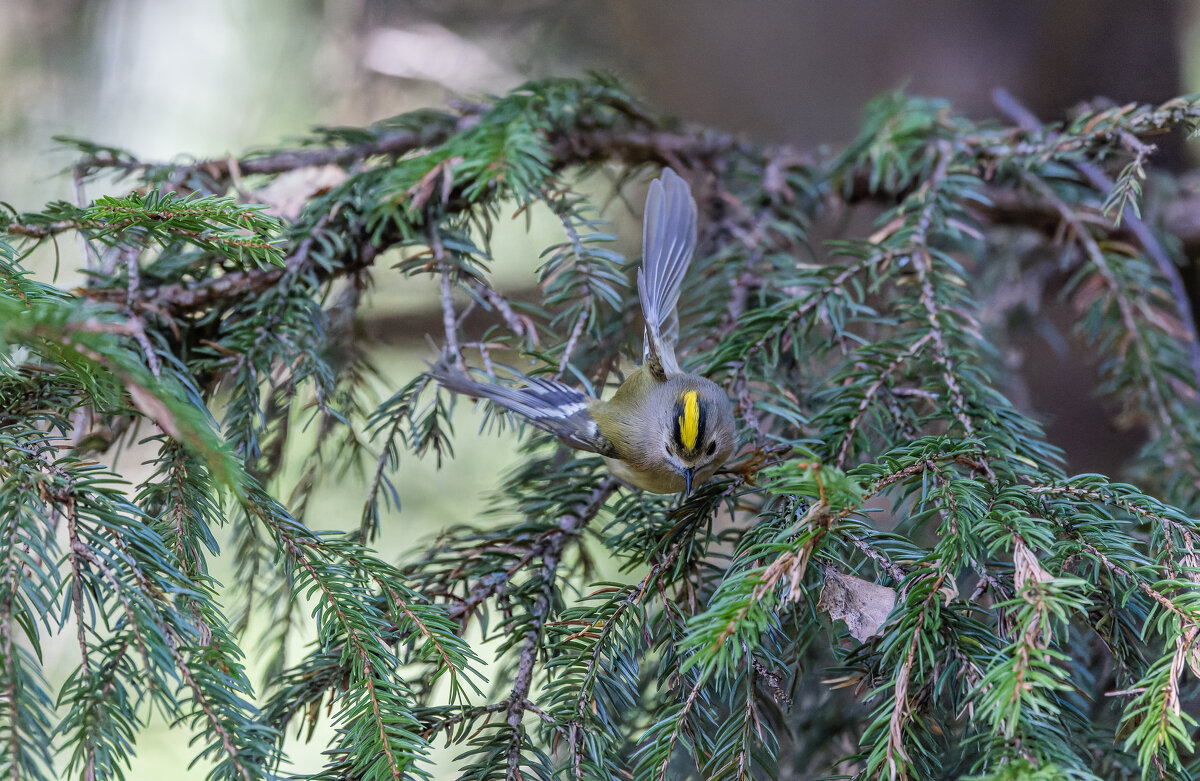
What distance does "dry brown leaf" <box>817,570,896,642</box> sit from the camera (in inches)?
31.0

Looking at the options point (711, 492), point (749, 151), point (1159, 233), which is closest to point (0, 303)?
point (711, 492)

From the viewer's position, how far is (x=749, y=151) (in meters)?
1.66

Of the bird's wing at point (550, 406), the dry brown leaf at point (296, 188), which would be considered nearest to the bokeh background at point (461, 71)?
the dry brown leaf at point (296, 188)

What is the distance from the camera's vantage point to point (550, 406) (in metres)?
1.10

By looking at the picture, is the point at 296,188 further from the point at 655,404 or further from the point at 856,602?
the point at 856,602

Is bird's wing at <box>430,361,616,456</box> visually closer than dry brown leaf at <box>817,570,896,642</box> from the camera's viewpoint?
No

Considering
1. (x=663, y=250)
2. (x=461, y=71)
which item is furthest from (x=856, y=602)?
(x=461, y=71)

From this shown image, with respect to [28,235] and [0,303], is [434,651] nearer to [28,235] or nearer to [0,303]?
[0,303]

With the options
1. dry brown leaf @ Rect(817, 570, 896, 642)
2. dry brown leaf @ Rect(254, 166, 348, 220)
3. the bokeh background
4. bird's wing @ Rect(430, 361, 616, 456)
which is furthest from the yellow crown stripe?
the bokeh background

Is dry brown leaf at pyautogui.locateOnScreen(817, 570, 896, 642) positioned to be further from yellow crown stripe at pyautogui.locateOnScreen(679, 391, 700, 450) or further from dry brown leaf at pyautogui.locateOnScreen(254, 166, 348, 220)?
dry brown leaf at pyautogui.locateOnScreen(254, 166, 348, 220)

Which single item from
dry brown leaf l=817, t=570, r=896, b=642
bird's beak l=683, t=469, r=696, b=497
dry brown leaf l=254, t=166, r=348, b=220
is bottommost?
dry brown leaf l=817, t=570, r=896, b=642

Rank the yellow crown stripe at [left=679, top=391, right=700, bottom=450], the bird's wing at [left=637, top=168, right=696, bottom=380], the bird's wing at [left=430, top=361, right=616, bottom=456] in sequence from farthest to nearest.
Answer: the bird's wing at [left=637, top=168, right=696, bottom=380]
the yellow crown stripe at [left=679, top=391, right=700, bottom=450]
the bird's wing at [left=430, top=361, right=616, bottom=456]

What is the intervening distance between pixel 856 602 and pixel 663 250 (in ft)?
2.39

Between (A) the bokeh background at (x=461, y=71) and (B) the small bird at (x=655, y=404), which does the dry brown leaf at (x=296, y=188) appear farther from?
(A) the bokeh background at (x=461, y=71)
